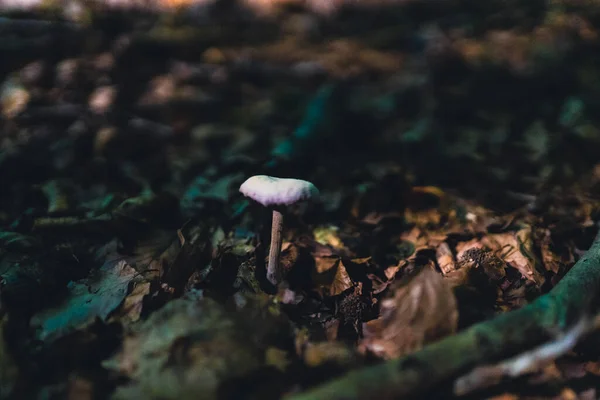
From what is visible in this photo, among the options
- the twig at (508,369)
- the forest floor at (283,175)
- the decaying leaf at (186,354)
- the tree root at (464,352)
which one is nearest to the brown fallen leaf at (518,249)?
the forest floor at (283,175)

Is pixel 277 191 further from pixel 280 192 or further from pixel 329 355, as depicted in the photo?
pixel 329 355

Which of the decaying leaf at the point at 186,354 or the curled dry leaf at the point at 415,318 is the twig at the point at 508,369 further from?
the decaying leaf at the point at 186,354

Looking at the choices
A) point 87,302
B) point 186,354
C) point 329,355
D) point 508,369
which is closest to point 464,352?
point 508,369

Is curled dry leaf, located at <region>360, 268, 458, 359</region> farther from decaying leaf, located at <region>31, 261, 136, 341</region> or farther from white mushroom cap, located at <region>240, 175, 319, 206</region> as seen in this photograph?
decaying leaf, located at <region>31, 261, 136, 341</region>

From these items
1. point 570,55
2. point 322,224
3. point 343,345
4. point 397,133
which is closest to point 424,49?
point 570,55

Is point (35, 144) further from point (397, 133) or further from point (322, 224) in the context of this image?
point (397, 133)

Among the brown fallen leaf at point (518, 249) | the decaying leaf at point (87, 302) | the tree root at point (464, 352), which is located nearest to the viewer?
the tree root at point (464, 352)

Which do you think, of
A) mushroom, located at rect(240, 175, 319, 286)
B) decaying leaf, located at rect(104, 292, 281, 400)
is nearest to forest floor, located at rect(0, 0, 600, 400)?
decaying leaf, located at rect(104, 292, 281, 400)
